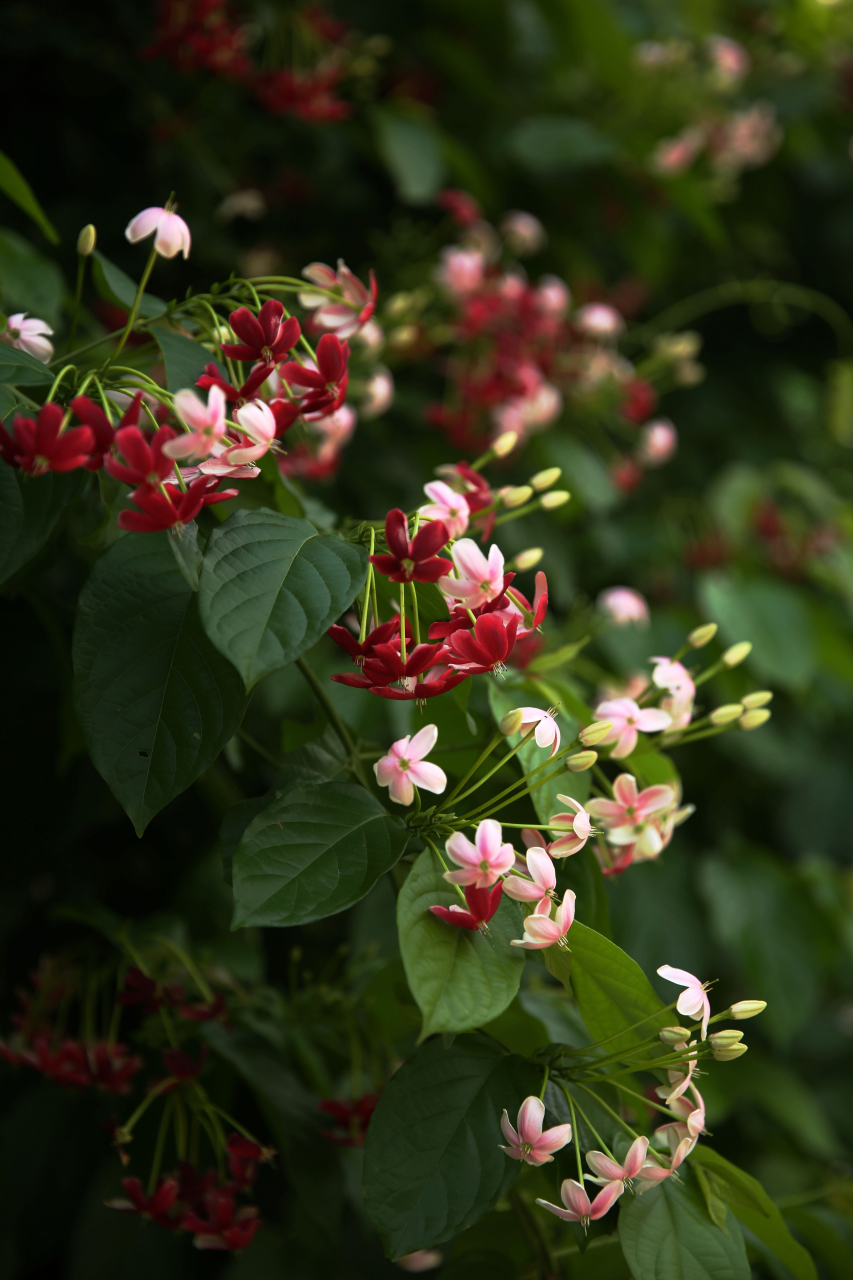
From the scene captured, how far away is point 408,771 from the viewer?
49 cm

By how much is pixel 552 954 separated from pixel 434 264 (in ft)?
3.43

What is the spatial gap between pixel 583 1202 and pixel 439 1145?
0.27ft

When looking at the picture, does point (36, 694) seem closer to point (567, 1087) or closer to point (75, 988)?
point (75, 988)

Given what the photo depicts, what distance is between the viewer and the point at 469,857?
1.49 feet

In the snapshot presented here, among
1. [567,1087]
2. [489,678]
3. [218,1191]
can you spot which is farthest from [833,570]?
[218,1191]

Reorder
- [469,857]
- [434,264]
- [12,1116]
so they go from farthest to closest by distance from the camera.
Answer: [434,264]
[12,1116]
[469,857]

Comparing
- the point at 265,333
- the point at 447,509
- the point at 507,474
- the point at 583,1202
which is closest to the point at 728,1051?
the point at 583,1202

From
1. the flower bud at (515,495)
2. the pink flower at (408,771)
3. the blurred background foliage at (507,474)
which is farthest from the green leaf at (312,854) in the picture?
the flower bud at (515,495)

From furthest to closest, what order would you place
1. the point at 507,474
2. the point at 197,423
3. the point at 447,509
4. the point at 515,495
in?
the point at 507,474
the point at 515,495
the point at 447,509
the point at 197,423

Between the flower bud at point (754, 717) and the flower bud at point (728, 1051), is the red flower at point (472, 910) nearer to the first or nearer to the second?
the flower bud at point (728, 1051)

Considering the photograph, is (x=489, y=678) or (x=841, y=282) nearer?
(x=489, y=678)

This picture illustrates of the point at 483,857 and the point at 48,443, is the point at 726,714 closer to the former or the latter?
the point at 483,857

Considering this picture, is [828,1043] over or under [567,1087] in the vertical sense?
under

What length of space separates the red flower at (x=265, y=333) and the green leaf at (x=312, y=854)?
25cm
